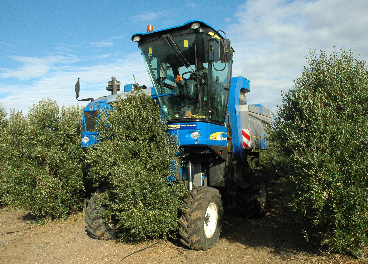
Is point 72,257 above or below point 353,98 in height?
below

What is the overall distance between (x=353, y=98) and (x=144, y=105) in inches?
143

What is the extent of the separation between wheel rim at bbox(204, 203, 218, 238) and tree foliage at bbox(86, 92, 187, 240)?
0.55m

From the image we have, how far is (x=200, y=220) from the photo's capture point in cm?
555

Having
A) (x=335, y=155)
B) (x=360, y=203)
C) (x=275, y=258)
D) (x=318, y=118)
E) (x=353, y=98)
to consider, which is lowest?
(x=275, y=258)

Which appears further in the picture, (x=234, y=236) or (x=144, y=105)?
(x=234, y=236)

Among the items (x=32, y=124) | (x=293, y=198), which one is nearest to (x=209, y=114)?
(x=293, y=198)

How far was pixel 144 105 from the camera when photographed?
6328 mm

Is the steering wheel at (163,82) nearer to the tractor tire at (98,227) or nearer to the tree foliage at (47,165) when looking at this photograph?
the tractor tire at (98,227)

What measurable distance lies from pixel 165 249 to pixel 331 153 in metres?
3.25

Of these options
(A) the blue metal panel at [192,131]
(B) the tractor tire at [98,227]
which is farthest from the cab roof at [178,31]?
(B) the tractor tire at [98,227]

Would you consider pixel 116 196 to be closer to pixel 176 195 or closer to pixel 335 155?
pixel 176 195

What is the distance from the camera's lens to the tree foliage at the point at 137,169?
5605 millimetres

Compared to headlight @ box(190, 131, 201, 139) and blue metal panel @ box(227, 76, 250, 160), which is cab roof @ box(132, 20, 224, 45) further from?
blue metal panel @ box(227, 76, 250, 160)

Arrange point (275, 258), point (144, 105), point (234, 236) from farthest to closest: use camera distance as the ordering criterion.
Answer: point (234, 236), point (144, 105), point (275, 258)
